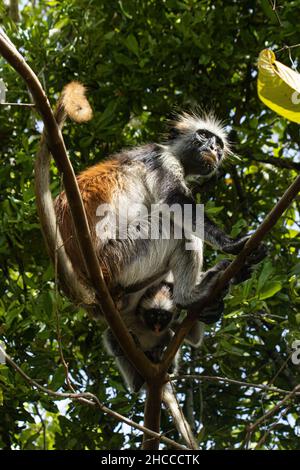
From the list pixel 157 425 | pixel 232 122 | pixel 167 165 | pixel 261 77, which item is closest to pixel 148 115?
pixel 232 122

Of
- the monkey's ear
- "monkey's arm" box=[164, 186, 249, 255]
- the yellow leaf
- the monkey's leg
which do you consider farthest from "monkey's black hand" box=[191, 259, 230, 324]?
the yellow leaf

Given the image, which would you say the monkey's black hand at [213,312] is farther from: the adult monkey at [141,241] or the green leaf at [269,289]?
the green leaf at [269,289]

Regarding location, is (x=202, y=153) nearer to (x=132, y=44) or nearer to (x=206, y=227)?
(x=206, y=227)

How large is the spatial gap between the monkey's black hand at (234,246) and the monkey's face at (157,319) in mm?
655

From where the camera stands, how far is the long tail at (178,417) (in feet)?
14.6

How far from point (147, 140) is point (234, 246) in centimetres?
247

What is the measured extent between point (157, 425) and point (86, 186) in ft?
5.32

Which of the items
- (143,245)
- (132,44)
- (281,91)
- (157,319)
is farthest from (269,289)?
(281,91)

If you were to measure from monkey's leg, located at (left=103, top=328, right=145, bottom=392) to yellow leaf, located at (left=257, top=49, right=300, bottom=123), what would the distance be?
11.2 feet

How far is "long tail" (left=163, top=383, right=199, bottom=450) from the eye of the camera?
444 cm

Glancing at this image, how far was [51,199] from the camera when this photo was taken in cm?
405

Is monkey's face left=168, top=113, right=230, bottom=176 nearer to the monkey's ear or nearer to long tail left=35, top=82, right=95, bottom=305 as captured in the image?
the monkey's ear

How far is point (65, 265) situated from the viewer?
4.44 meters

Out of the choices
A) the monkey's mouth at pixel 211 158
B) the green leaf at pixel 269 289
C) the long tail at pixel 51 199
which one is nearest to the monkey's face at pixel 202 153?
the monkey's mouth at pixel 211 158
